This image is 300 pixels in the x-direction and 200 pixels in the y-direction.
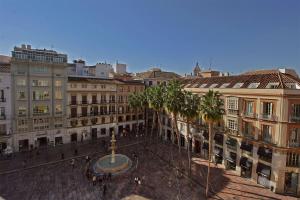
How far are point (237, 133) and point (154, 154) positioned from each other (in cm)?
1945

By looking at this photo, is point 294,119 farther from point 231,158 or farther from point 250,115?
point 231,158

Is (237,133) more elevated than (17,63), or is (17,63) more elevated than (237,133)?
(17,63)

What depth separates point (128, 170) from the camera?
38000 millimetres

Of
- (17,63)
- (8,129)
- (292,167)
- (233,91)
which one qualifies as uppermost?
(17,63)

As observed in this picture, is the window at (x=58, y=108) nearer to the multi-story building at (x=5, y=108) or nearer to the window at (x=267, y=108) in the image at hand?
the multi-story building at (x=5, y=108)

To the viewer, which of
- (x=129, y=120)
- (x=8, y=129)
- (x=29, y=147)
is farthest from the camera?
(x=129, y=120)

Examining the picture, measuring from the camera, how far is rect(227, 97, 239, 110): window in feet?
124

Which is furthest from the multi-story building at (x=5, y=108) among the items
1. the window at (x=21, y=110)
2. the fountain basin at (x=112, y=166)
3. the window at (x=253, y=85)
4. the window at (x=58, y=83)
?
the window at (x=253, y=85)

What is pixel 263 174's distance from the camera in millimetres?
33344

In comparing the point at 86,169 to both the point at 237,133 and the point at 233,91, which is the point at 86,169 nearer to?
the point at 237,133

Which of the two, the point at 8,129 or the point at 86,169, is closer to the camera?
the point at 86,169

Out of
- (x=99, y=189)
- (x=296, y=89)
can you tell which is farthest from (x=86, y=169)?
(x=296, y=89)

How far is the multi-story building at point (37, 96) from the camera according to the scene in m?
47.2

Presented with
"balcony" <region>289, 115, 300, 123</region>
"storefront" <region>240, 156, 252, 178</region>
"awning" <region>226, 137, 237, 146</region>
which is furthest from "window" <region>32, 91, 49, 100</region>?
"balcony" <region>289, 115, 300, 123</region>
